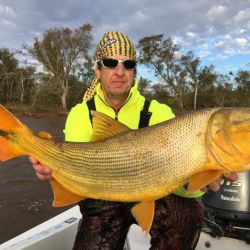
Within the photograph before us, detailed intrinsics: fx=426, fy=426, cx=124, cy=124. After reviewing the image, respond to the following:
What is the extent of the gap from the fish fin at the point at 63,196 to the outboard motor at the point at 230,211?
1.41 metres

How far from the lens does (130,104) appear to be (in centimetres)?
355

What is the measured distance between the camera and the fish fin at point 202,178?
8.05 ft

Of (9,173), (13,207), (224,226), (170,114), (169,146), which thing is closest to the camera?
(169,146)

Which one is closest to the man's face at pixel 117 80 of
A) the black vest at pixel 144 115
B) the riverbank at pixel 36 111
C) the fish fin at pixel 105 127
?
the black vest at pixel 144 115

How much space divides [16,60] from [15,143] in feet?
167

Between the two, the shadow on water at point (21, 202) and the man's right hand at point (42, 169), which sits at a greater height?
the man's right hand at point (42, 169)

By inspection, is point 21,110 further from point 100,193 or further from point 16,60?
point 100,193

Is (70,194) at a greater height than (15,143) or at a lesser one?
lesser

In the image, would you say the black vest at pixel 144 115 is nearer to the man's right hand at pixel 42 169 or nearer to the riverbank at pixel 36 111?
the man's right hand at pixel 42 169

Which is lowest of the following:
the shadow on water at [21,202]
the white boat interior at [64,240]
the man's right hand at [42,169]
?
the shadow on water at [21,202]

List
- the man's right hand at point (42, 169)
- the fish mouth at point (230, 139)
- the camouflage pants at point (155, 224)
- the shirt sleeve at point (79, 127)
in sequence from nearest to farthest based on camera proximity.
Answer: the fish mouth at point (230, 139) → the man's right hand at point (42, 169) → the camouflage pants at point (155, 224) → the shirt sleeve at point (79, 127)

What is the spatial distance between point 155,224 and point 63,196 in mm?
722

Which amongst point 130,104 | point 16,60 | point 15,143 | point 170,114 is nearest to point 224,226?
point 170,114

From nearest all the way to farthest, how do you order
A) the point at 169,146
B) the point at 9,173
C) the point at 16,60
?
the point at 169,146, the point at 9,173, the point at 16,60
